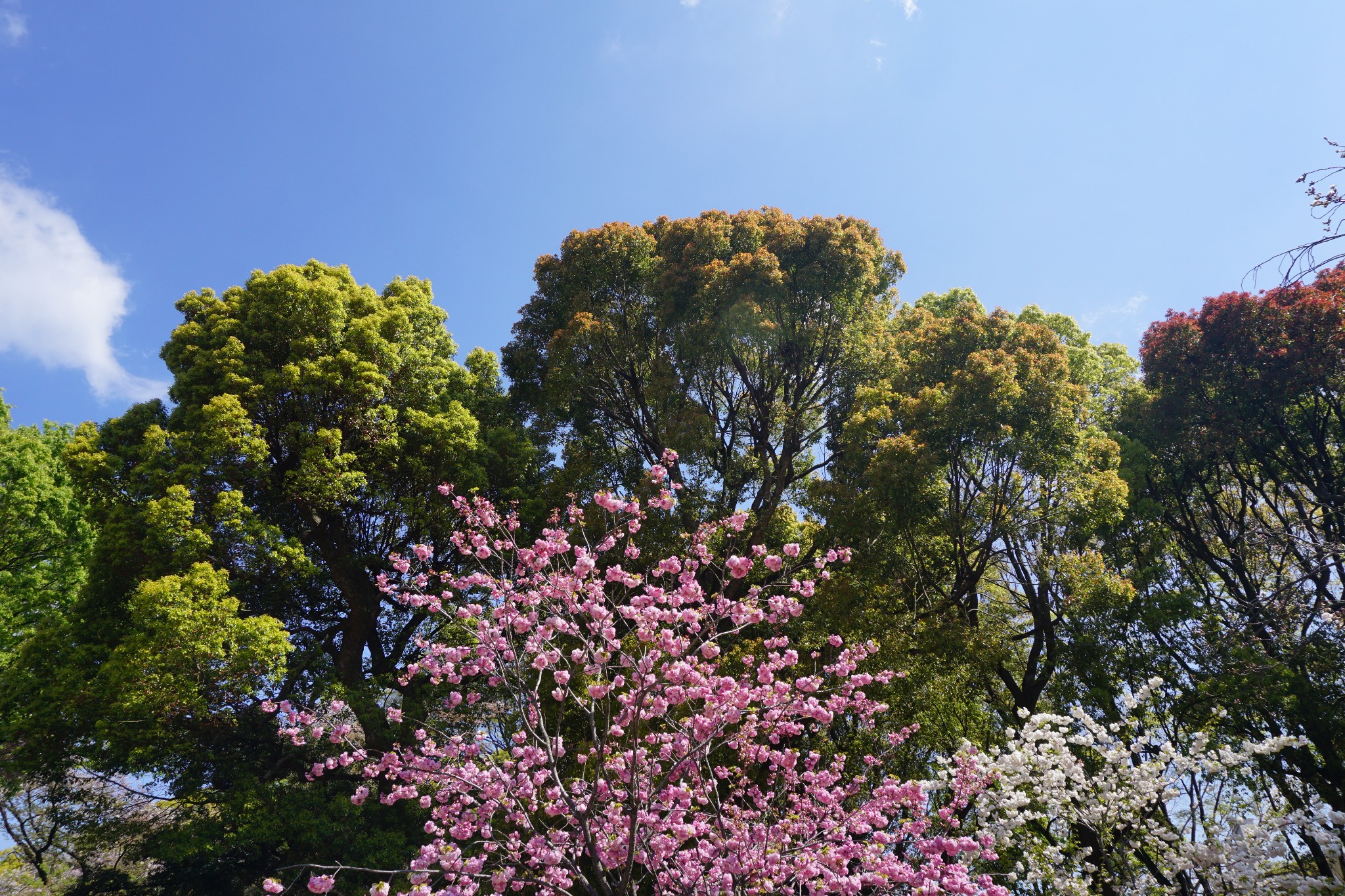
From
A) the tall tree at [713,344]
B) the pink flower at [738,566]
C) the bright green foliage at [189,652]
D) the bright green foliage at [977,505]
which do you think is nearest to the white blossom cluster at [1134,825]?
the bright green foliage at [977,505]

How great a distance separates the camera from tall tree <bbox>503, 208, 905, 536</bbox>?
1099cm

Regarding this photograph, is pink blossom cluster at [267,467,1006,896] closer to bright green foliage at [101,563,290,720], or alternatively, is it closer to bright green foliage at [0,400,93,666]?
bright green foliage at [101,563,290,720]

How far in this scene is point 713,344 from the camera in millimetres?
11133

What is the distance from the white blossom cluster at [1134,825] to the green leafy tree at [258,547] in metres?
7.21

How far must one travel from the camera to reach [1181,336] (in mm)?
9711

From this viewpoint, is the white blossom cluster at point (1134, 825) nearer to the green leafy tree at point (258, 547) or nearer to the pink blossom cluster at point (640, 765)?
the pink blossom cluster at point (640, 765)

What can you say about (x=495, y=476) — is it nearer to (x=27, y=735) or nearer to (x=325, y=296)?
(x=325, y=296)

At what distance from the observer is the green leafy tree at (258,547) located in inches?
306

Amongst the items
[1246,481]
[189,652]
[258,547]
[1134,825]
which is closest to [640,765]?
[1134,825]

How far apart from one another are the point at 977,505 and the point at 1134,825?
14.1 ft

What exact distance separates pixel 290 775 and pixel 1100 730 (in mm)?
10197

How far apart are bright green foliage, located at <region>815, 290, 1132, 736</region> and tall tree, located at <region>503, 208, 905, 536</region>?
1.40 meters

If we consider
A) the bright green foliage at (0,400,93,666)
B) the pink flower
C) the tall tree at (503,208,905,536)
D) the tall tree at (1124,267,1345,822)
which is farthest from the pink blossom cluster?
the bright green foliage at (0,400,93,666)

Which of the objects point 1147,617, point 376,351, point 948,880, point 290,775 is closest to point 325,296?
point 376,351
